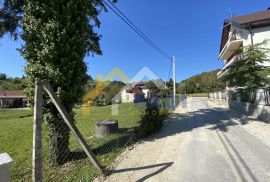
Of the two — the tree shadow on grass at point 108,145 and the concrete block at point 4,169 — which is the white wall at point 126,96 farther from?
the concrete block at point 4,169

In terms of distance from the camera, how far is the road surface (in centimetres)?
488

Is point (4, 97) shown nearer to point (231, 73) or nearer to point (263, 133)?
point (231, 73)

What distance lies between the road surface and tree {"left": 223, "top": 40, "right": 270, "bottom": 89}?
20.6 ft

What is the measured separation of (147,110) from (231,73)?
7.74m

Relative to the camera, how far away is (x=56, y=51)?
237 inches

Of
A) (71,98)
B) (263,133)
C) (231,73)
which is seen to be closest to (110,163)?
(71,98)

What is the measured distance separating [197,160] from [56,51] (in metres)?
4.79

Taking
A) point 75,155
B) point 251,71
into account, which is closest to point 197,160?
point 75,155

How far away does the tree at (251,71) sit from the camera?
44.8 ft

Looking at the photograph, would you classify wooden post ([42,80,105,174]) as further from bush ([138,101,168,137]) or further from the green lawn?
bush ([138,101,168,137])

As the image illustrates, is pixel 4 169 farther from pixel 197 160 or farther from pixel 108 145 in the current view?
pixel 108 145

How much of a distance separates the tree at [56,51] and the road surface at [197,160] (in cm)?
212

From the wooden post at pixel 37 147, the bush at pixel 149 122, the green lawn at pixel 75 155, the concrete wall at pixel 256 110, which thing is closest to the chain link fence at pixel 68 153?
the green lawn at pixel 75 155

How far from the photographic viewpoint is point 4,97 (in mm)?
53188
